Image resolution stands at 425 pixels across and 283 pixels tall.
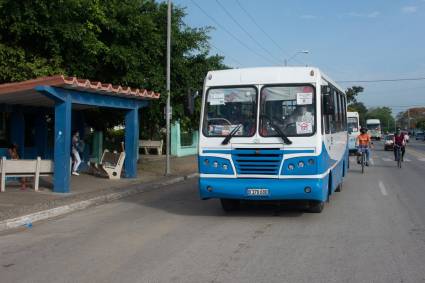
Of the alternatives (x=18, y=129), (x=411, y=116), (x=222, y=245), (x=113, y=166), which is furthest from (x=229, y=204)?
(x=411, y=116)

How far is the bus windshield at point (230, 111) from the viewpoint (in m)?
10.5

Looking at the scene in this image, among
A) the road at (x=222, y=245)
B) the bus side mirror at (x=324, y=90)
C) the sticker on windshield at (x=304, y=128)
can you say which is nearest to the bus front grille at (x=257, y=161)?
the sticker on windshield at (x=304, y=128)

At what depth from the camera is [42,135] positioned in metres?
19.8

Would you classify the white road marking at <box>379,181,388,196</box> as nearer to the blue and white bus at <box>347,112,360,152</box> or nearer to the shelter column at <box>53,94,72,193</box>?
the shelter column at <box>53,94,72,193</box>

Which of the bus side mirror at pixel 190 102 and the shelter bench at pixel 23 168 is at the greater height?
the bus side mirror at pixel 190 102

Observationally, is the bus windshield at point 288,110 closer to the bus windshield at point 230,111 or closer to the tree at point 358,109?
the bus windshield at point 230,111

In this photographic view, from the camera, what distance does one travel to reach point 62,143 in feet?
47.4

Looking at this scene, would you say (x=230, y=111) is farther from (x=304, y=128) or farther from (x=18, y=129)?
(x=18, y=129)

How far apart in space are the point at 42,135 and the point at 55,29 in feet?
18.7

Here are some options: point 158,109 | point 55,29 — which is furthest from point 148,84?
point 55,29

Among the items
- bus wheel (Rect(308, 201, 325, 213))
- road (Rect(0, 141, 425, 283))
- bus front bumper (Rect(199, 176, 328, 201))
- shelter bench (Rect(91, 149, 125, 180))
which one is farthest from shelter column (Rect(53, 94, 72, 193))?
bus wheel (Rect(308, 201, 325, 213))

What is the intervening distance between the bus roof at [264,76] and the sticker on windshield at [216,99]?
0.20m

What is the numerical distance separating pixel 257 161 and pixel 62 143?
20.5ft

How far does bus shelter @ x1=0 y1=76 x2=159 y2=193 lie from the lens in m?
13.7
